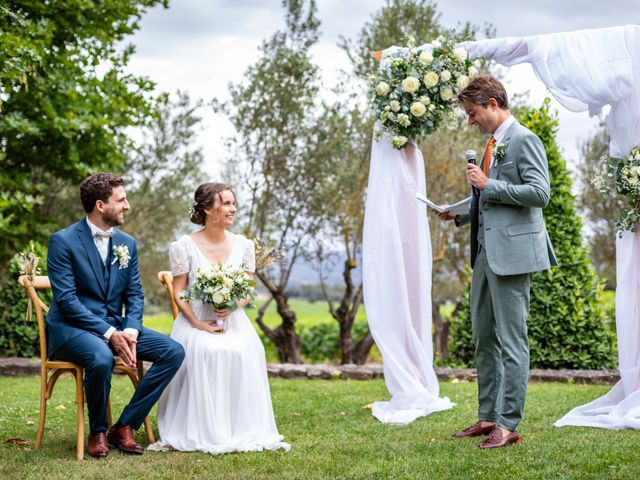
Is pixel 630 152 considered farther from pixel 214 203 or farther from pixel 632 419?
pixel 214 203

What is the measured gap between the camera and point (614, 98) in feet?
17.0

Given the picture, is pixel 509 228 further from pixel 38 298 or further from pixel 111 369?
pixel 38 298

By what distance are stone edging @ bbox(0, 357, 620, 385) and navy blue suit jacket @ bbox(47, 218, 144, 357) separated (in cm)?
349

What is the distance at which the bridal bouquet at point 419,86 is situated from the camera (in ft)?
18.8

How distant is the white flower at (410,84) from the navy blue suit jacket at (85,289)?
2.37 metres

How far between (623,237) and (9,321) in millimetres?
6666

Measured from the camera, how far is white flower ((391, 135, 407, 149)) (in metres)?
5.86

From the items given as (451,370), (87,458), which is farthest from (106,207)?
(451,370)

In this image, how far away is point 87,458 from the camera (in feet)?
14.2

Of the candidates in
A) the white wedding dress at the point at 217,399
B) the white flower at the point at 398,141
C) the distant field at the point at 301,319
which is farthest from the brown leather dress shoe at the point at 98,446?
the distant field at the point at 301,319

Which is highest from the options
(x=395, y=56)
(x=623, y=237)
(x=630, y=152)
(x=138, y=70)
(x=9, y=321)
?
(x=138, y=70)

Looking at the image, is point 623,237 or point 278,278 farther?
point 278,278

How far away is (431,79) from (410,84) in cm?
16

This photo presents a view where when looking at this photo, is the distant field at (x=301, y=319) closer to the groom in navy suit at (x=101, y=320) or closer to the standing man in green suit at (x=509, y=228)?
the groom in navy suit at (x=101, y=320)
